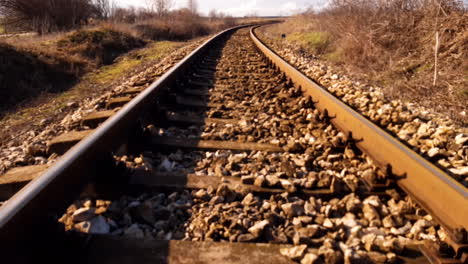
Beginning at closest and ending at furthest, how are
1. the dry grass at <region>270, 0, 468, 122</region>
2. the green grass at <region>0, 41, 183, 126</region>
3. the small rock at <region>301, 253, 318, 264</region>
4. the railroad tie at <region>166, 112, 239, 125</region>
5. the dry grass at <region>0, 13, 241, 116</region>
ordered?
the small rock at <region>301, 253, 318, 264</region> → the railroad tie at <region>166, 112, 239, 125</region> → the green grass at <region>0, 41, 183, 126</region> → the dry grass at <region>270, 0, 468, 122</region> → the dry grass at <region>0, 13, 241, 116</region>

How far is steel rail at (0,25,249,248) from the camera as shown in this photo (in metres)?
1.37

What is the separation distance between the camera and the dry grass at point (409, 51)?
4953mm

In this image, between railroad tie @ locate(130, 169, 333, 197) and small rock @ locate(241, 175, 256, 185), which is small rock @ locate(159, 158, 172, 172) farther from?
small rock @ locate(241, 175, 256, 185)

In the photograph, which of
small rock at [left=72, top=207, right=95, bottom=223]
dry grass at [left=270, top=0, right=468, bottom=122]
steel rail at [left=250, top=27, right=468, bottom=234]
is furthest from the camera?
dry grass at [left=270, top=0, right=468, bottom=122]

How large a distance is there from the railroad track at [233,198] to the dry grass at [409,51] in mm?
2181

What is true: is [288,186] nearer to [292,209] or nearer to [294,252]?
[292,209]

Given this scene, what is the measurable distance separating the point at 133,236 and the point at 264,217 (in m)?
0.69

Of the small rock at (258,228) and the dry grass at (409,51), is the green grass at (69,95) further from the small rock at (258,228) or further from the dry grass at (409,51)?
the dry grass at (409,51)

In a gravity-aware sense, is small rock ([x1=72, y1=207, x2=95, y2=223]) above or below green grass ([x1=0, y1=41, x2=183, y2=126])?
→ below

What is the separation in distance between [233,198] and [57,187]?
95 cm

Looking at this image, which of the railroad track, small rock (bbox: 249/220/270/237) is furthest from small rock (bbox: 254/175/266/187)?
small rock (bbox: 249/220/270/237)

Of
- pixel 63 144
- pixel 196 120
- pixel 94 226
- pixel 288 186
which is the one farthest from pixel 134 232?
pixel 196 120

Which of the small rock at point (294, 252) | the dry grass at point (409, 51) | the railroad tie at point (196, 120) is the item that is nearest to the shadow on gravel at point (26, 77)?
the railroad tie at point (196, 120)

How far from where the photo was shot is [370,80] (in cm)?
598
